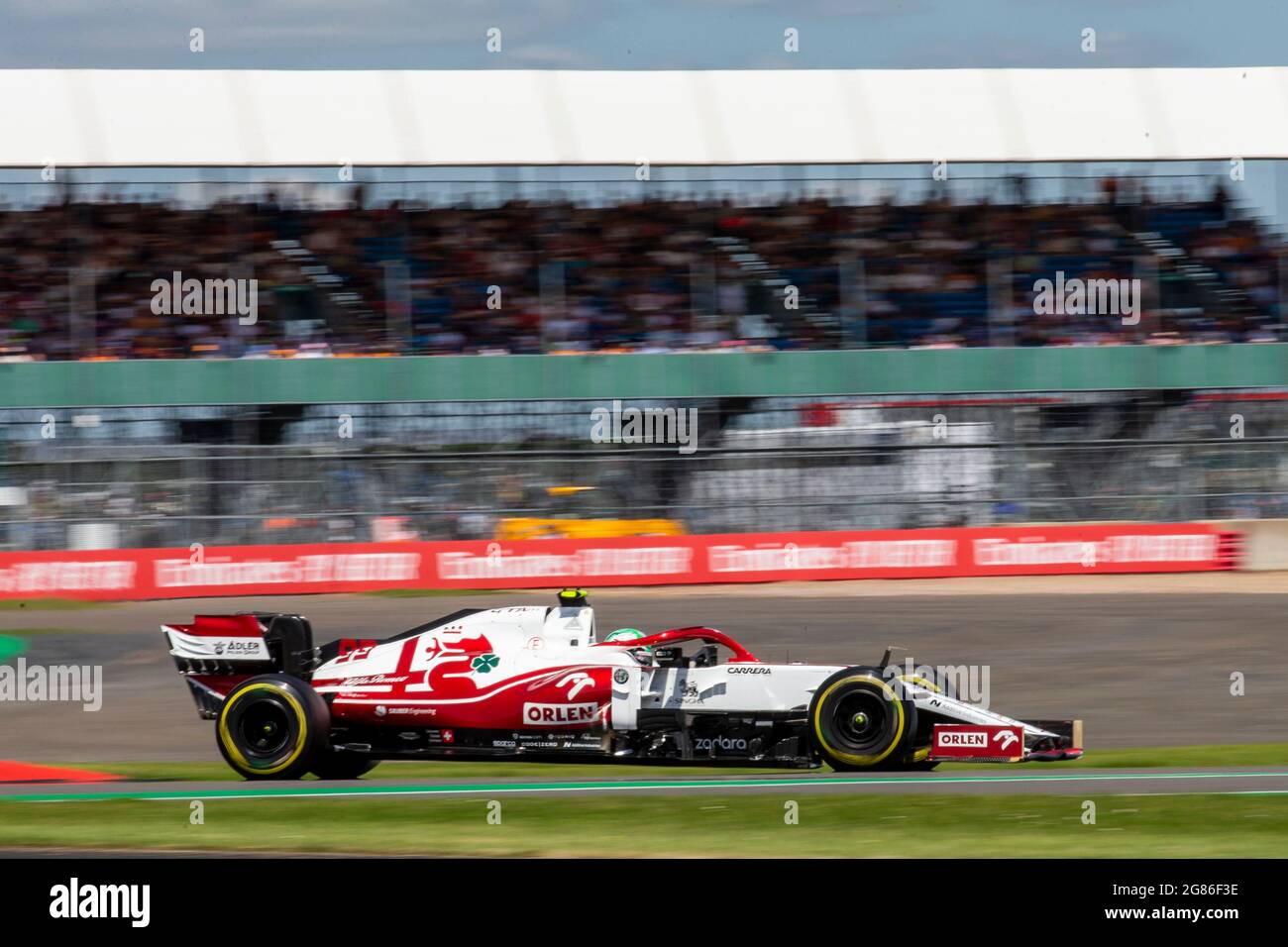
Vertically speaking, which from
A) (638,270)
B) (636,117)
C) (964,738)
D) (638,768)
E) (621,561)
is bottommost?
(638,768)

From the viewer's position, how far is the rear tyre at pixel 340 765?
34.7ft

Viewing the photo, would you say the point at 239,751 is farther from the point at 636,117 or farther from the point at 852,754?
the point at 636,117

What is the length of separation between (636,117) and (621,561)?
8.27m

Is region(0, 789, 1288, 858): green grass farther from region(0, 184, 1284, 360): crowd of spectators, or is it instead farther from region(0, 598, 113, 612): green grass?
region(0, 184, 1284, 360): crowd of spectators

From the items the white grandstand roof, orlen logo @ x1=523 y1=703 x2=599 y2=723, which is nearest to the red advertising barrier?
the white grandstand roof

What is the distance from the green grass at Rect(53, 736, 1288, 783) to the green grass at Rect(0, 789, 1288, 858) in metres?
1.21

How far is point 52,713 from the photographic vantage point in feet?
46.6

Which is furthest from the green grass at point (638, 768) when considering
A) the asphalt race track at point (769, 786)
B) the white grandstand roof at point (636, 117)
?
the white grandstand roof at point (636, 117)

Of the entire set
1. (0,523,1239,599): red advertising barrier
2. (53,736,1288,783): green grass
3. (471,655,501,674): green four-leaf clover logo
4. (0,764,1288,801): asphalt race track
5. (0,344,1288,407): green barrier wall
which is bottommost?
(53,736,1288,783): green grass

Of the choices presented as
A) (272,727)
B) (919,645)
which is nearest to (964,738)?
(272,727)

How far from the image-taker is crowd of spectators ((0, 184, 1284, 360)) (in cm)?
2661

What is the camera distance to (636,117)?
1062 inches
